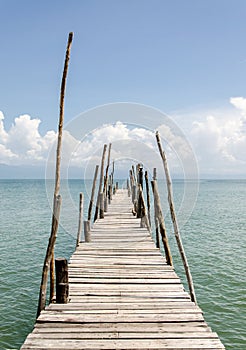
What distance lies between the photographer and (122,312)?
17.2 ft

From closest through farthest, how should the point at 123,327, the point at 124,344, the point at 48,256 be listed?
the point at 124,344 → the point at 123,327 → the point at 48,256

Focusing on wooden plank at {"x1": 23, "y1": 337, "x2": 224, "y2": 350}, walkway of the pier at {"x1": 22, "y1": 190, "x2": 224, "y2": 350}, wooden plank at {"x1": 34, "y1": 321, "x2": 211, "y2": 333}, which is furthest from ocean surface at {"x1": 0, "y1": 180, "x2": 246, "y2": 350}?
wooden plank at {"x1": 23, "y1": 337, "x2": 224, "y2": 350}

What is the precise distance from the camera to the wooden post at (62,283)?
5539 millimetres

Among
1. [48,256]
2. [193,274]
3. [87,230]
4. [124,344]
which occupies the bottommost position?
[193,274]

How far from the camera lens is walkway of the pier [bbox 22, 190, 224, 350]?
14.4 feet

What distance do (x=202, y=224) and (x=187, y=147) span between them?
13.4 m

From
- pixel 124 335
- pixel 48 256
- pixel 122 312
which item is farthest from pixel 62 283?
pixel 124 335

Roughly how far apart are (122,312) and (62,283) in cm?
108

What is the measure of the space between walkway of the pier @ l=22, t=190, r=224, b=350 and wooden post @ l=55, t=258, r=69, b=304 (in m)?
0.11

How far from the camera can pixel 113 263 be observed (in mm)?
7848

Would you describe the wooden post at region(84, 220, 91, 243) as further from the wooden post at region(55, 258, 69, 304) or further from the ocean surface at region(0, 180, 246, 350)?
the wooden post at region(55, 258, 69, 304)

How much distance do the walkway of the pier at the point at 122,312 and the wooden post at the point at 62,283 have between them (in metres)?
0.11

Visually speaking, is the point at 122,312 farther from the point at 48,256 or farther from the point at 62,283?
the point at 48,256

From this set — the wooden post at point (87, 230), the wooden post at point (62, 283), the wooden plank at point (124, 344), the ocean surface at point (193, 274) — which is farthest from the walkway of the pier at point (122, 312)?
the ocean surface at point (193, 274)
